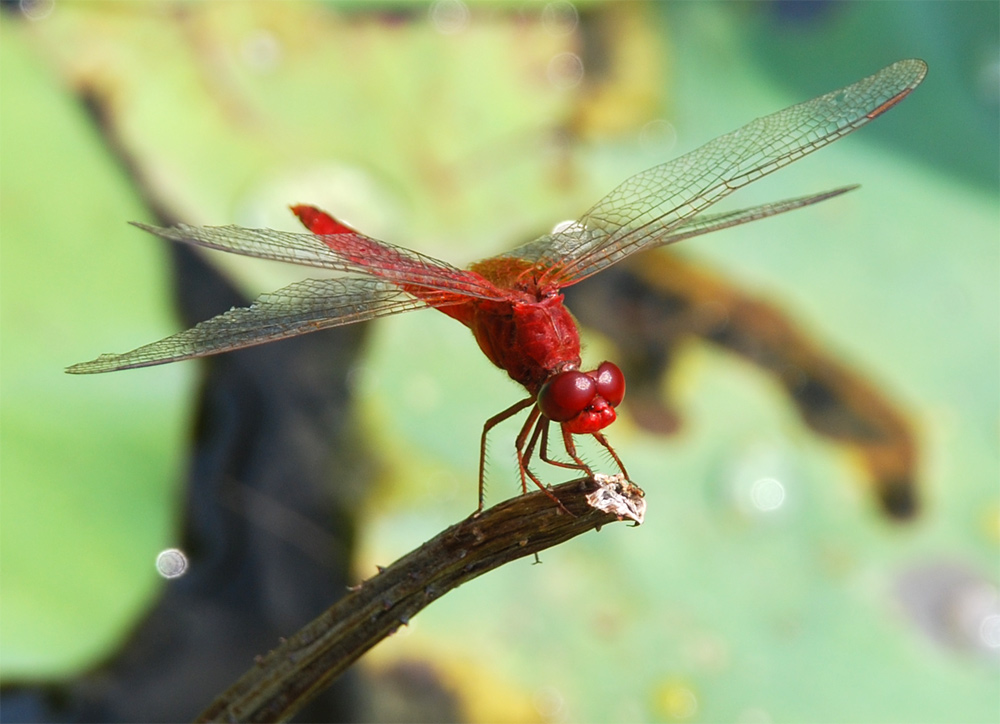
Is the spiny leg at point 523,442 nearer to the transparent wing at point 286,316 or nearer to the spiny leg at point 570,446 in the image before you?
the spiny leg at point 570,446

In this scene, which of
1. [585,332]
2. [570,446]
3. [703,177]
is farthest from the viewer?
[585,332]

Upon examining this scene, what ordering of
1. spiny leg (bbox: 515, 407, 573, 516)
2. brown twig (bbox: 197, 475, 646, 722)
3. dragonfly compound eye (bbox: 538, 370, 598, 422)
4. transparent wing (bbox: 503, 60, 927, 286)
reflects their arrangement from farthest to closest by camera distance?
1. transparent wing (bbox: 503, 60, 927, 286)
2. spiny leg (bbox: 515, 407, 573, 516)
3. dragonfly compound eye (bbox: 538, 370, 598, 422)
4. brown twig (bbox: 197, 475, 646, 722)

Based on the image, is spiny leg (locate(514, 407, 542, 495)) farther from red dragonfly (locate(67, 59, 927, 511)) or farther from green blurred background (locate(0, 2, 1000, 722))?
green blurred background (locate(0, 2, 1000, 722))

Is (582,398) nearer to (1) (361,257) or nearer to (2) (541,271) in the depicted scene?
(2) (541,271)

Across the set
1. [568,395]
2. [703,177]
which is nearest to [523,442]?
[568,395]

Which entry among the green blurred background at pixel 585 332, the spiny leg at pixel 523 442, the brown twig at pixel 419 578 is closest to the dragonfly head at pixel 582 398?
the spiny leg at pixel 523 442

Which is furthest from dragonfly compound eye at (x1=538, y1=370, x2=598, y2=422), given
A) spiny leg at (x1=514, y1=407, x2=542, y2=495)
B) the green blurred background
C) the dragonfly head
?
the green blurred background

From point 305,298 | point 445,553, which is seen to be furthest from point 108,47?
point 445,553
